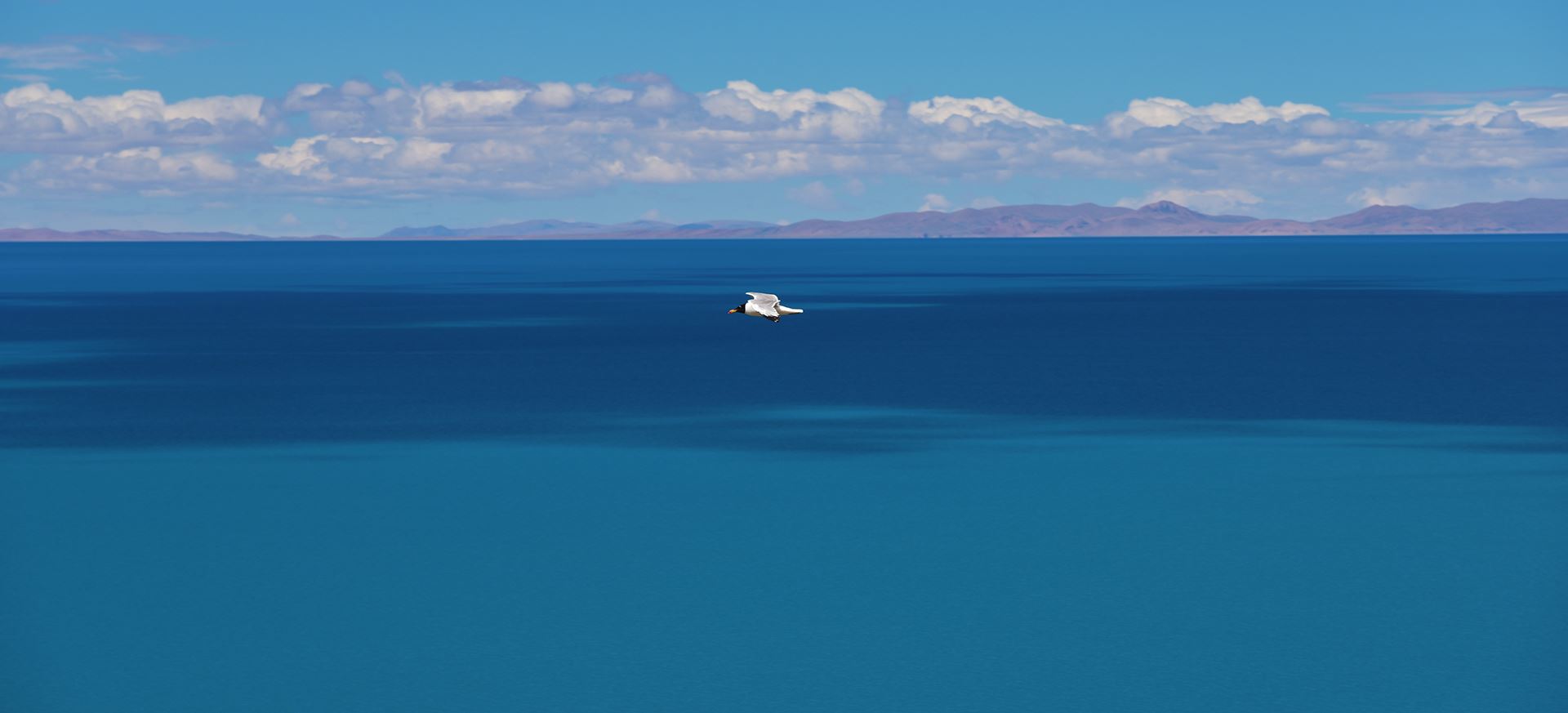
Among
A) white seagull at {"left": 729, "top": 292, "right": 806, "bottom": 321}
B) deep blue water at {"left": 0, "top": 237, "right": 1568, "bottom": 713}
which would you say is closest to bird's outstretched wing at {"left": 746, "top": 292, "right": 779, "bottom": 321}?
white seagull at {"left": 729, "top": 292, "right": 806, "bottom": 321}

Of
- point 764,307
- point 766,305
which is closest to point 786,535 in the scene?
point 764,307

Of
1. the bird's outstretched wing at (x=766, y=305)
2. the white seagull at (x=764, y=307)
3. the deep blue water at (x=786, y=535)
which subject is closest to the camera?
the deep blue water at (x=786, y=535)

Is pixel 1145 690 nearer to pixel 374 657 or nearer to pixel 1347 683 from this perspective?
pixel 1347 683

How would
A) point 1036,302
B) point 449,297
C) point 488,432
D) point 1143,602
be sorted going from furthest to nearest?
point 449,297
point 1036,302
point 488,432
point 1143,602

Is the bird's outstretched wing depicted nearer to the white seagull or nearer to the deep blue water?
the white seagull

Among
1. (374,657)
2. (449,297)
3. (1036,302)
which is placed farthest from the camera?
(449,297)

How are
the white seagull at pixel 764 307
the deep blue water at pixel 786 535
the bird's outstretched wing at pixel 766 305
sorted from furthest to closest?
the bird's outstretched wing at pixel 766 305 → the white seagull at pixel 764 307 → the deep blue water at pixel 786 535

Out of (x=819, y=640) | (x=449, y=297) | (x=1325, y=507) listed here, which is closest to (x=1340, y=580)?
(x=1325, y=507)

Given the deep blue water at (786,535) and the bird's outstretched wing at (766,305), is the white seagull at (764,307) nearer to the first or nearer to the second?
the bird's outstretched wing at (766,305)

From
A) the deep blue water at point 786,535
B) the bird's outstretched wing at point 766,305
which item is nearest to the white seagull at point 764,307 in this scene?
the bird's outstretched wing at point 766,305
